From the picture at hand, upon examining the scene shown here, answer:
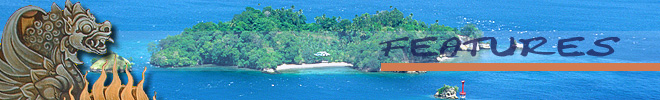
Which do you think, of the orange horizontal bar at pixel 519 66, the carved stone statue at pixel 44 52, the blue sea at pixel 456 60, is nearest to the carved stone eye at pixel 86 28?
the carved stone statue at pixel 44 52

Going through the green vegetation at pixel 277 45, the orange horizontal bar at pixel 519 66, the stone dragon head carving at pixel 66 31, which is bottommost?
the orange horizontal bar at pixel 519 66

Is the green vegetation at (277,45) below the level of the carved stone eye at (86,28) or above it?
above

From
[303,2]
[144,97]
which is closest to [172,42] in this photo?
[303,2]

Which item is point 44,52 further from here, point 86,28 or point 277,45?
point 277,45

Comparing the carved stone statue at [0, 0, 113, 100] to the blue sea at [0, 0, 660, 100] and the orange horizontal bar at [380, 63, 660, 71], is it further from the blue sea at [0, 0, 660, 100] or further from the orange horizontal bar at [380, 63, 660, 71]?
the blue sea at [0, 0, 660, 100]

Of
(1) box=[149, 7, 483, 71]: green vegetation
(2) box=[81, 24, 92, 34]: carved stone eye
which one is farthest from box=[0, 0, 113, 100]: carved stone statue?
(1) box=[149, 7, 483, 71]: green vegetation

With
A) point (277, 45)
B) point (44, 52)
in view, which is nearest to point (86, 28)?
point (44, 52)

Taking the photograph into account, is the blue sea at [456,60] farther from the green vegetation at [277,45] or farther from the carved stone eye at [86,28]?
the carved stone eye at [86,28]
